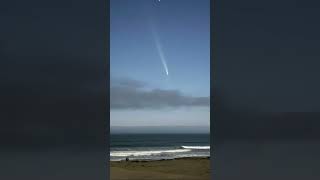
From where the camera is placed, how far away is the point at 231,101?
366 centimetres

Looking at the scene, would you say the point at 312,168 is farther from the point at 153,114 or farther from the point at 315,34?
the point at 153,114

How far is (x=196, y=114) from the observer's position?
2212 cm

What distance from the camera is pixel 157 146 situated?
21.0 meters

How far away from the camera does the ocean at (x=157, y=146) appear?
1705 cm

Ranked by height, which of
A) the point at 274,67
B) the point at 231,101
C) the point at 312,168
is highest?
the point at 274,67

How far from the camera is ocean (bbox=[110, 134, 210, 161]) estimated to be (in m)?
17.0

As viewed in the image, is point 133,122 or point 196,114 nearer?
point 196,114
